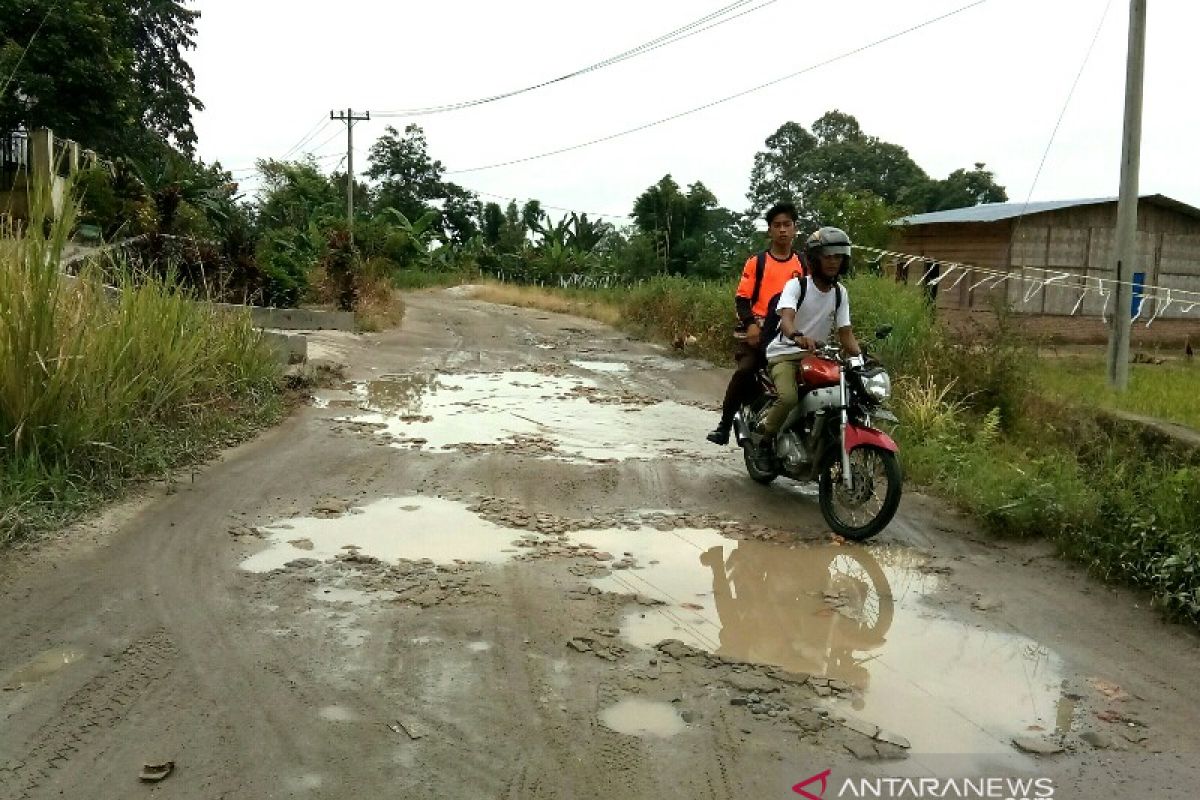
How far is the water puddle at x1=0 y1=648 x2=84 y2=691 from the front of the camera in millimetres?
3557

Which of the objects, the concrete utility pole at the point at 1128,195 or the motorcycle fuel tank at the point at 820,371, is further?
the concrete utility pole at the point at 1128,195

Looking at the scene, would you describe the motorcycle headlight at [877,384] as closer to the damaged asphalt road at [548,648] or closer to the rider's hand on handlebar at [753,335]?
the damaged asphalt road at [548,648]

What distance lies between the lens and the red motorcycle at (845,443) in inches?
224

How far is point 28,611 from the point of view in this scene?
4246 mm

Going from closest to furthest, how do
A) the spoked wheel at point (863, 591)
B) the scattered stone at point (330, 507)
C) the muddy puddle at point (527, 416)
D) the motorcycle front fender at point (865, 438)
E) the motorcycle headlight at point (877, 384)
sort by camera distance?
the spoked wheel at point (863, 591)
the motorcycle front fender at point (865, 438)
the motorcycle headlight at point (877, 384)
the scattered stone at point (330, 507)
the muddy puddle at point (527, 416)

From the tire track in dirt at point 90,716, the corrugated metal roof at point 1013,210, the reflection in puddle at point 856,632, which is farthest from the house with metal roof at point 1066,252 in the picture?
the tire track in dirt at point 90,716

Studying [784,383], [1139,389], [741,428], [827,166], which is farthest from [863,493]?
[827,166]

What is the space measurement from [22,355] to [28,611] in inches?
75.7

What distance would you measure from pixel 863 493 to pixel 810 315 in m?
1.27

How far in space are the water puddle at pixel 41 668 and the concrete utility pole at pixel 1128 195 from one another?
33.9 feet

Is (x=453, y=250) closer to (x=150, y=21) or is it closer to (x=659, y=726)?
(x=150, y=21)

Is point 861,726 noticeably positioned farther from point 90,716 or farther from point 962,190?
point 962,190

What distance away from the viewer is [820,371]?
6.15 metres

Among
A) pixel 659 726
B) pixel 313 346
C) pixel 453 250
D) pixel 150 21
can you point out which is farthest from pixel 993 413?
pixel 453 250
